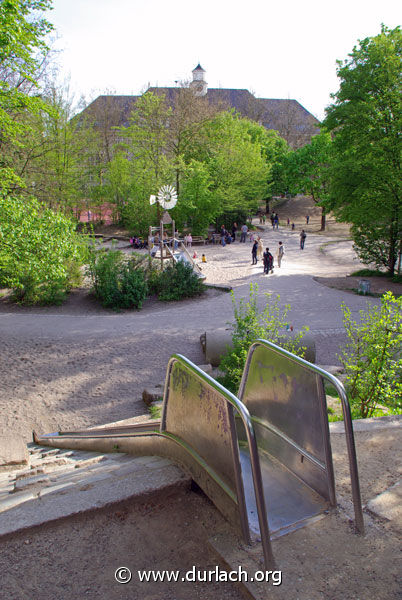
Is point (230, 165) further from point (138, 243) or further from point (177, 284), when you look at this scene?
point (177, 284)

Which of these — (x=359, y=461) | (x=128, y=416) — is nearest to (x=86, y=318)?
(x=128, y=416)

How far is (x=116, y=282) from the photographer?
16422mm

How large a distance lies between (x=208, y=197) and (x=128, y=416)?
2910 cm

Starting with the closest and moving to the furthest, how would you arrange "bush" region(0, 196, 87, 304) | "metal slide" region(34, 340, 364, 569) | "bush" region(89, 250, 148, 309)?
1. "metal slide" region(34, 340, 364, 569)
2. "bush" region(0, 196, 87, 304)
3. "bush" region(89, 250, 148, 309)

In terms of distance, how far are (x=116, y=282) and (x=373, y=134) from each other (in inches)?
506

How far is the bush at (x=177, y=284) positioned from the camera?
1745cm

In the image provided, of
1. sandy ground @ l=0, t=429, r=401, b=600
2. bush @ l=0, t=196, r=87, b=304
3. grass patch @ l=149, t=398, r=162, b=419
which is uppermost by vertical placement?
bush @ l=0, t=196, r=87, b=304

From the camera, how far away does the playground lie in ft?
7.52

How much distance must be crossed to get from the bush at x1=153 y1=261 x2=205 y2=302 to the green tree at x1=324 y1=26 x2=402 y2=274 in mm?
8214

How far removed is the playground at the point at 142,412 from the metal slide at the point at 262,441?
176 mm

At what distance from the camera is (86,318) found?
48.6 ft

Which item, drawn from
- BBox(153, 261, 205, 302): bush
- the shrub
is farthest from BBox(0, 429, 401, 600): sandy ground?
BBox(153, 261, 205, 302): bush

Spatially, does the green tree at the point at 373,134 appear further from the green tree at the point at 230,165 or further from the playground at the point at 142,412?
the green tree at the point at 230,165

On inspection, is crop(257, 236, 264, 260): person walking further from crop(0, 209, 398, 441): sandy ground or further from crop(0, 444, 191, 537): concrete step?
crop(0, 444, 191, 537): concrete step
